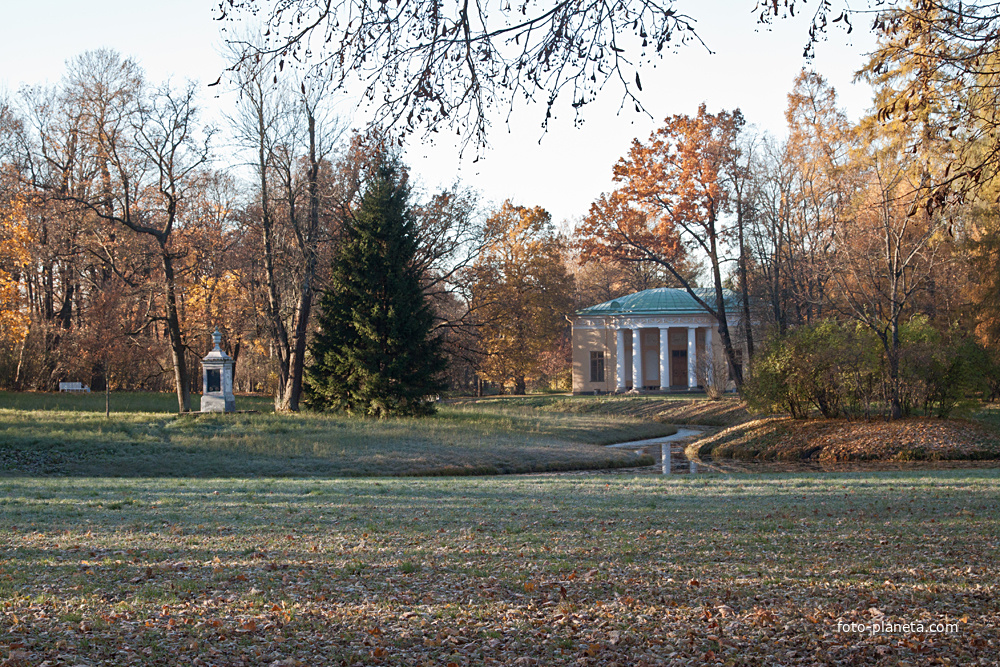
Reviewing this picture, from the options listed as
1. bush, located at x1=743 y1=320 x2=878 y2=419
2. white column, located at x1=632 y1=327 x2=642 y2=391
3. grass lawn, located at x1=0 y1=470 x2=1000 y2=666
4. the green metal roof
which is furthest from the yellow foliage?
white column, located at x1=632 y1=327 x2=642 y2=391

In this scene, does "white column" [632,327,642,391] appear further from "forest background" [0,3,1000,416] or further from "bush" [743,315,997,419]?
"bush" [743,315,997,419]

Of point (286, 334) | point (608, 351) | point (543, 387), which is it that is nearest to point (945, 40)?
point (286, 334)

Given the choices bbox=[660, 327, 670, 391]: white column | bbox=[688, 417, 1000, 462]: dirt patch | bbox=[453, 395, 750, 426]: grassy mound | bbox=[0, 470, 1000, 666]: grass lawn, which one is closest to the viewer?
bbox=[0, 470, 1000, 666]: grass lawn

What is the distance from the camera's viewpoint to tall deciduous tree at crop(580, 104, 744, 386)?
3253 centimetres

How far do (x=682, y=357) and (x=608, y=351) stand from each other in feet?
15.0

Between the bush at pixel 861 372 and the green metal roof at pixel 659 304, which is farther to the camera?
the green metal roof at pixel 659 304

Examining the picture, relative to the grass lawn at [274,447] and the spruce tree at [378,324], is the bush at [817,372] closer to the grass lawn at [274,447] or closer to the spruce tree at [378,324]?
the grass lawn at [274,447]

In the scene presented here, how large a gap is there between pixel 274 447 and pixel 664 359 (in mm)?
32385

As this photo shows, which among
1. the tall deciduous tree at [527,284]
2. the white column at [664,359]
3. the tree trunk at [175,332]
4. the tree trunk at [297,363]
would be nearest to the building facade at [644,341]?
the white column at [664,359]

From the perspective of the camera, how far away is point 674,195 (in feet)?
109

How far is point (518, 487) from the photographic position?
1342 cm

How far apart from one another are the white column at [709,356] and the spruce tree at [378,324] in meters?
17.9

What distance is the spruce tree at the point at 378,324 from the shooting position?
26953 mm

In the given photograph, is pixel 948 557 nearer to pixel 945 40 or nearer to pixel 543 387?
pixel 945 40
